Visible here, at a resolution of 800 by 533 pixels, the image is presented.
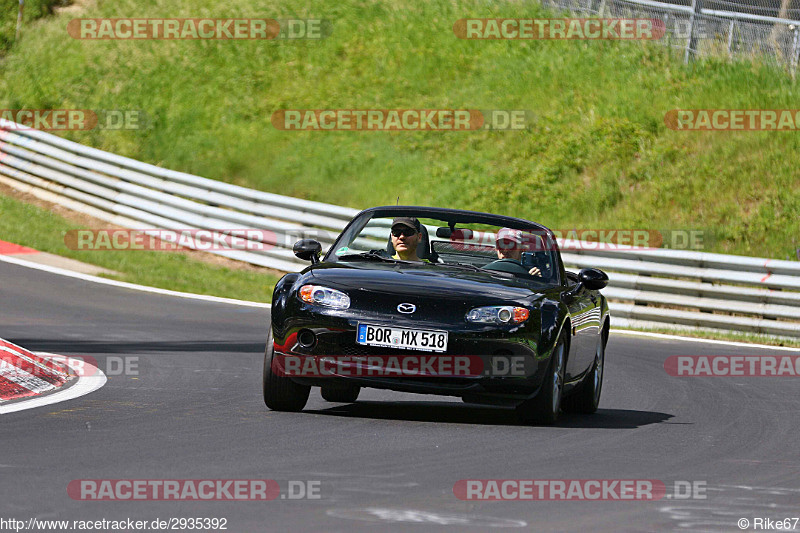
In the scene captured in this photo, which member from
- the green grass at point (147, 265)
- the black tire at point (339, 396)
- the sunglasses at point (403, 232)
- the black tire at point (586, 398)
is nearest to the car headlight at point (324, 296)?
the sunglasses at point (403, 232)

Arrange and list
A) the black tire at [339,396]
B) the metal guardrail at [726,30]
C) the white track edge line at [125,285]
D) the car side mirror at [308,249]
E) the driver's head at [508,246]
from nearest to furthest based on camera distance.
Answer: the car side mirror at [308,249] < the black tire at [339,396] < the driver's head at [508,246] < the white track edge line at [125,285] < the metal guardrail at [726,30]

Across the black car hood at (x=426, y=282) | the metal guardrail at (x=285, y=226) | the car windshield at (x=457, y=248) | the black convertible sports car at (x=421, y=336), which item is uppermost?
the car windshield at (x=457, y=248)

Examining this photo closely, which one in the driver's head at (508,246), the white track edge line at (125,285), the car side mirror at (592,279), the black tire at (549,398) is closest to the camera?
the black tire at (549,398)

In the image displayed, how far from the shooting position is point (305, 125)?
2970 cm

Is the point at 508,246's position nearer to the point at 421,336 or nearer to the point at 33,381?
the point at 421,336

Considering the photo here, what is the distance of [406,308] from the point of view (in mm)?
8305

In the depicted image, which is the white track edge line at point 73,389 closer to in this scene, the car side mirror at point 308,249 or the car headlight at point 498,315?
the car side mirror at point 308,249

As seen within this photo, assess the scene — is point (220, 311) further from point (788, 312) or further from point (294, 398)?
point (294, 398)

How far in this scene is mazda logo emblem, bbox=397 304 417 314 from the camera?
8.30 metres

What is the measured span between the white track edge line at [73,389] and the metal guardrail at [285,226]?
32.4 ft

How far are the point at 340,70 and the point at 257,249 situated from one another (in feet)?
32.8

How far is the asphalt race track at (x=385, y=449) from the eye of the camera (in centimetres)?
553

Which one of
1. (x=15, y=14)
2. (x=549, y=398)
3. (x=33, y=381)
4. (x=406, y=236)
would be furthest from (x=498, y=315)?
(x=15, y=14)

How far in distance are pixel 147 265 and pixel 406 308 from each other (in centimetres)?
1372
